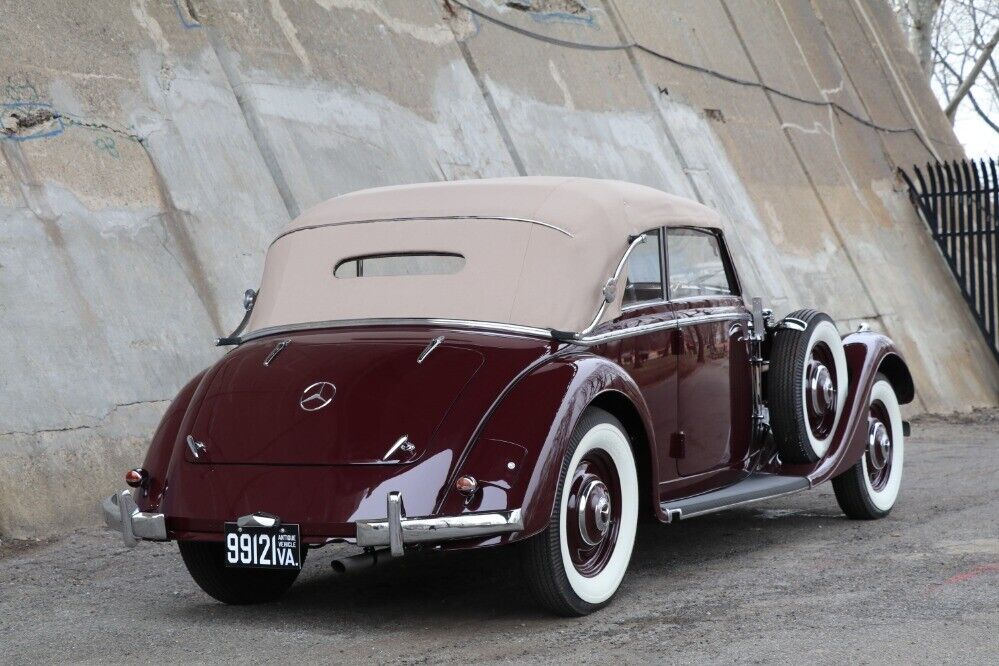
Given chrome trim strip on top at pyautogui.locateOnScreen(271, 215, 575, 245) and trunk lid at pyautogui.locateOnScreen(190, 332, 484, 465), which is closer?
trunk lid at pyautogui.locateOnScreen(190, 332, 484, 465)

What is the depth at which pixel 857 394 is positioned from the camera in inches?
252

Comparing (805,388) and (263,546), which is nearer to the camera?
(263,546)

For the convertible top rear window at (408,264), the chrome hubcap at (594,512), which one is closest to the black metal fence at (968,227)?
the convertible top rear window at (408,264)

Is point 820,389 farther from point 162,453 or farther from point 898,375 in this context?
point 162,453

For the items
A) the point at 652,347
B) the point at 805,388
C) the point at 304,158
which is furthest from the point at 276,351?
the point at 304,158

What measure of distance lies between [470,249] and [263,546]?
1484mm

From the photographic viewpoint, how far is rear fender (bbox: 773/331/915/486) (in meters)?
6.11

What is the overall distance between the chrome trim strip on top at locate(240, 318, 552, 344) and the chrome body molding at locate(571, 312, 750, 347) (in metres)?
0.18

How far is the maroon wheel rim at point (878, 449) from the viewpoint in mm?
6734

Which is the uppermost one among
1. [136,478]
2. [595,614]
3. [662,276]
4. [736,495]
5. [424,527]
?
[662,276]

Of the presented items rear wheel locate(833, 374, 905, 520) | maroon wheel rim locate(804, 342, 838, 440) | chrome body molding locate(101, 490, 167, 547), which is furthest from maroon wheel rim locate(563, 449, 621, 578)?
rear wheel locate(833, 374, 905, 520)

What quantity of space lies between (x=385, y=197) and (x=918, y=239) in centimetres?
1217

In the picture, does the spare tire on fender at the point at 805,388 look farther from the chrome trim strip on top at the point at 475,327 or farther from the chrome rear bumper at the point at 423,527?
the chrome rear bumper at the point at 423,527

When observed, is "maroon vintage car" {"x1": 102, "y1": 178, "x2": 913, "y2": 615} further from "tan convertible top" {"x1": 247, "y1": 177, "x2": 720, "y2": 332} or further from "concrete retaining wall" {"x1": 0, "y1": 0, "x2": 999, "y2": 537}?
"concrete retaining wall" {"x1": 0, "y1": 0, "x2": 999, "y2": 537}
